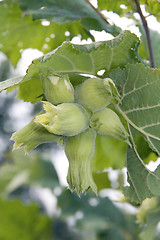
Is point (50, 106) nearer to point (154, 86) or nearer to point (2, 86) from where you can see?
point (2, 86)

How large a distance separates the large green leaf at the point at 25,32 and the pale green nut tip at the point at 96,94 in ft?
1.42

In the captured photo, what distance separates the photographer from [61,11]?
2.76ft

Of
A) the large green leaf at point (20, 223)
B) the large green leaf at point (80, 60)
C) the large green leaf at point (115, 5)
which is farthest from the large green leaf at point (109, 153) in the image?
the large green leaf at point (20, 223)

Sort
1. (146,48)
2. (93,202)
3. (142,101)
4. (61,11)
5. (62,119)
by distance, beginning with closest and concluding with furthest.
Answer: (62,119), (142,101), (61,11), (146,48), (93,202)

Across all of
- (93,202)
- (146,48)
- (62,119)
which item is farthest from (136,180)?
(93,202)

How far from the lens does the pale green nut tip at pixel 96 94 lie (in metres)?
0.59

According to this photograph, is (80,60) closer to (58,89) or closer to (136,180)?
(58,89)

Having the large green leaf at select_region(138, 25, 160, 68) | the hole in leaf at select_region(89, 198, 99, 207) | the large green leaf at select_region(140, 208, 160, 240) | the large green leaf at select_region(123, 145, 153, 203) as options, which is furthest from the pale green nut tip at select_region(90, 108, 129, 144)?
the hole in leaf at select_region(89, 198, 99, 207)

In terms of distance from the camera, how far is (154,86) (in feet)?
2.13

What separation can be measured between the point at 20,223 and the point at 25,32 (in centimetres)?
401

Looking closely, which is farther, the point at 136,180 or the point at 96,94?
the point at 136,180

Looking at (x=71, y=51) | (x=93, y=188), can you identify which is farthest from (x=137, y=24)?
(x=93, y=188)

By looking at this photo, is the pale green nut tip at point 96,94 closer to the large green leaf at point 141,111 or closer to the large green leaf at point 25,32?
the large green leaf at point 141,111

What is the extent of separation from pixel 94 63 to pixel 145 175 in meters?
0.25
